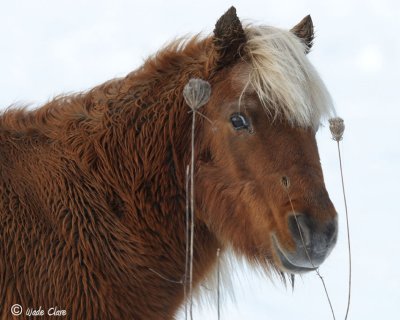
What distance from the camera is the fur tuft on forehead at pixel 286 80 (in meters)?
5.25

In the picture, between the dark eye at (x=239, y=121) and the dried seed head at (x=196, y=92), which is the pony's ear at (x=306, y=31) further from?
the dried seed head at (x=196, y=92)

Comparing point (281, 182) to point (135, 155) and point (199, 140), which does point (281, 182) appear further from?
point (135, 155)

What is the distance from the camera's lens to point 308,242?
479 centimetres

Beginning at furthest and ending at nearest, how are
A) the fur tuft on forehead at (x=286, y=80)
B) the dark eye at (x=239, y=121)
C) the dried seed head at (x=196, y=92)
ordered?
the dark eye at (x=239, y=121) < the fur tuft on forehead at (x=286, y=80) < the dried seed head at (x=196, y=92)

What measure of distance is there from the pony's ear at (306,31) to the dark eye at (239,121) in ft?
4.14

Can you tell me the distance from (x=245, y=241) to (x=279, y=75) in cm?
136

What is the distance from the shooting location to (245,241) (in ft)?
17.9

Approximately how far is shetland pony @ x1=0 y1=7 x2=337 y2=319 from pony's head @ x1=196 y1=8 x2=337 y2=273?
10 millimetres

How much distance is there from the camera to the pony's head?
16.1ft

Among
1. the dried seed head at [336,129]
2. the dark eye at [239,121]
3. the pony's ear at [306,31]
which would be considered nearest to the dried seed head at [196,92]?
the dark eye at [239,121]

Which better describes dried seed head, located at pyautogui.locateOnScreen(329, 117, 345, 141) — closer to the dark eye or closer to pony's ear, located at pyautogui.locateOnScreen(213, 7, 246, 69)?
the dark eye

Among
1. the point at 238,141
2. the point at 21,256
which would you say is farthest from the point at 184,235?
the point at 21,256

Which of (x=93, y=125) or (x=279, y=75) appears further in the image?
(x=93, y=125)

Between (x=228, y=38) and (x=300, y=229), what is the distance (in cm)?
179
